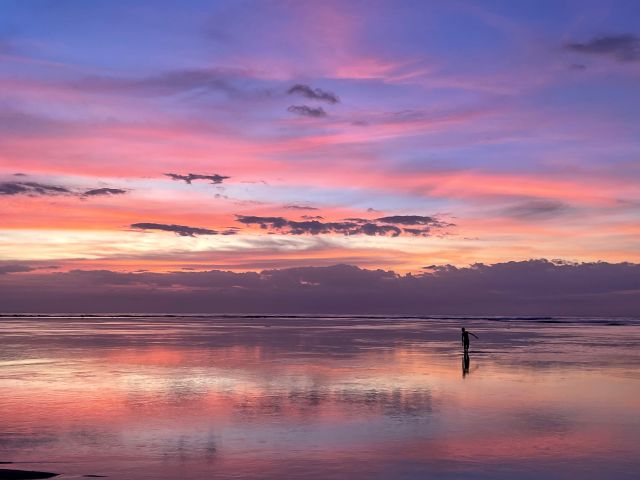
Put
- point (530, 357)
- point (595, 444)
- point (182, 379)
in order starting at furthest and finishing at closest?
1. point (530, 357)
2. point (182, 379)
3. point (595, 444)

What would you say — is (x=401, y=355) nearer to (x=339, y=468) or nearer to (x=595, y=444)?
(x=595, y=444)

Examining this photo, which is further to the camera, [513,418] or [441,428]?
[513,418]

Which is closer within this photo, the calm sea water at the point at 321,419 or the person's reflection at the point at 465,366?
the calm sea water at the point at 321,419

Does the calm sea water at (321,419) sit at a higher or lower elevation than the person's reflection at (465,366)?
lower

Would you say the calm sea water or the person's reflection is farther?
the person's reflection

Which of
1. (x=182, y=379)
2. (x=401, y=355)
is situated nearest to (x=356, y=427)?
(x=182, y=379)

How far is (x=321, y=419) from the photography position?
1908 cm

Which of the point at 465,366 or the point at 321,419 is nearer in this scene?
the point at 321,419

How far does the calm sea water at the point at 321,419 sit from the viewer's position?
1399 cm

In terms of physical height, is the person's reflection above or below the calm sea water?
above

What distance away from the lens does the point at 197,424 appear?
18250 millimetres

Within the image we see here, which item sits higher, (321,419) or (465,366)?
(465,366)

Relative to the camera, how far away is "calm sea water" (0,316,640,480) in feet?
45.9

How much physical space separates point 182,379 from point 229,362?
25.5ft
